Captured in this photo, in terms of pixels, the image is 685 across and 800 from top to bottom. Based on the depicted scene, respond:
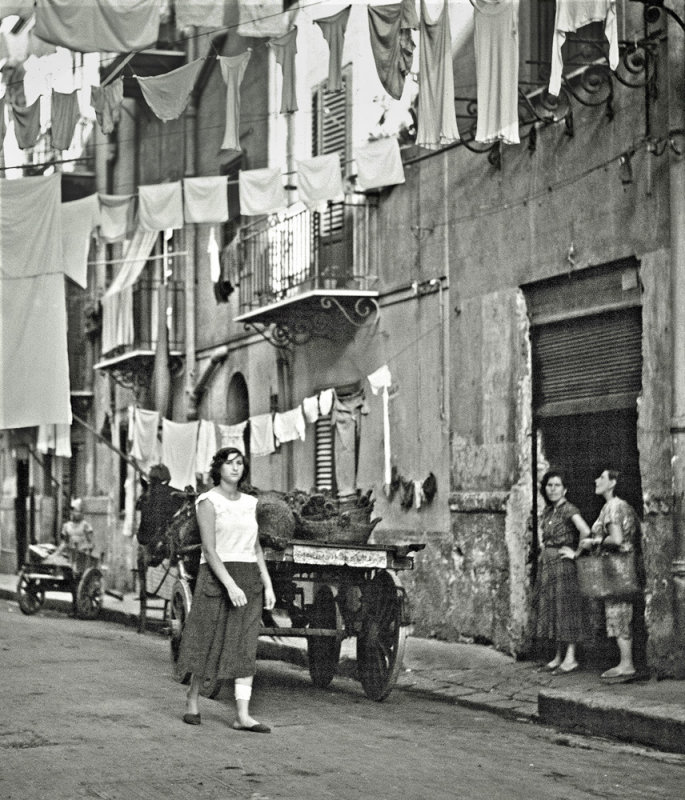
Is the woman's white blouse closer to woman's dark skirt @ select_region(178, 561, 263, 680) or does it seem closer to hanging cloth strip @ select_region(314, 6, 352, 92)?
woman's dark skirt @ select_region(178, 561, 263, 680)

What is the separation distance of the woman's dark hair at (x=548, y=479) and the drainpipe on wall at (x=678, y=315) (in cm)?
148

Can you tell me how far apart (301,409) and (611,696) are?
9228mm

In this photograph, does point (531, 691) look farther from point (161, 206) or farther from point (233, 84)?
point (161, 206)

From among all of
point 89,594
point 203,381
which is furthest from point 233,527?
point 203,381

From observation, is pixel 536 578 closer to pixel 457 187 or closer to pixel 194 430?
pixel 457 187

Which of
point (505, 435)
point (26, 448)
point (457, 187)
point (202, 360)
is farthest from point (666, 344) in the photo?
point (26, 448)

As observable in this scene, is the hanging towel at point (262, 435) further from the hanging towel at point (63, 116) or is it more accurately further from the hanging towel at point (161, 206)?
the hanging towel at point (63, 116)

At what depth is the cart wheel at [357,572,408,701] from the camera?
11.2 metres

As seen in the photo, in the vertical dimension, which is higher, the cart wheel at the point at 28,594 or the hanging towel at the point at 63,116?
the hanging towel at the point at 63,116

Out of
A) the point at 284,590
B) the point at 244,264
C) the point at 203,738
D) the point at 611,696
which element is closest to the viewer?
the point at 203,738

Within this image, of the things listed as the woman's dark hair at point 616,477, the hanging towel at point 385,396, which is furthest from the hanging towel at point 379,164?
the woman's dark hair at point 616,477

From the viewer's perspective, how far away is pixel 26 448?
34.1 metres

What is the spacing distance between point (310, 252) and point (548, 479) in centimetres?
651

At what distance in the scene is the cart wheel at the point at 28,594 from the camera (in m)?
21.7
